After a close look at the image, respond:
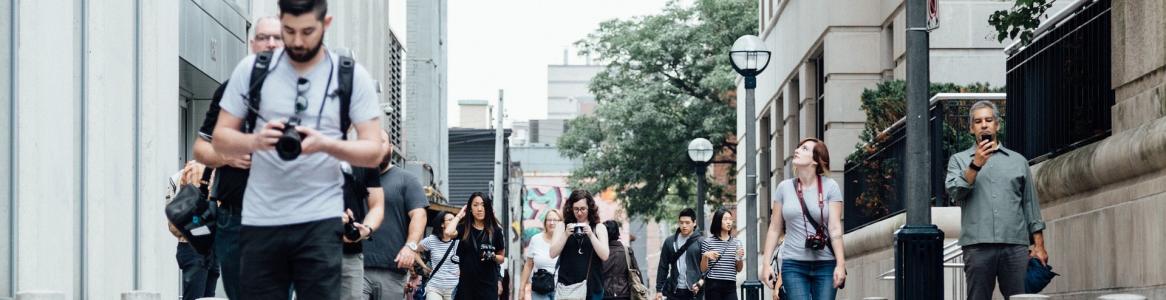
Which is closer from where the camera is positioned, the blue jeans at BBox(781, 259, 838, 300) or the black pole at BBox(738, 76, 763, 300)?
the blue jeans at BBox(781, 259, 838, 300)

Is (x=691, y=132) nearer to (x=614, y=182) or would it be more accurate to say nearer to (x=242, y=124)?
(x=614, y=182)

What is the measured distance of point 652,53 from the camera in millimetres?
56562

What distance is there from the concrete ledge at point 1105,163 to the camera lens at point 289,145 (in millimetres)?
5844

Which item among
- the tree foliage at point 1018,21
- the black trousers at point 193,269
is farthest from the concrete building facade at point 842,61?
the black trousers at point 193,269

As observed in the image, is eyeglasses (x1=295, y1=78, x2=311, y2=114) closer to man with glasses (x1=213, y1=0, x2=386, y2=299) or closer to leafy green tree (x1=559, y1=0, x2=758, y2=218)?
man with glasses (x1=213, y1=0, x2=386, y2=299)

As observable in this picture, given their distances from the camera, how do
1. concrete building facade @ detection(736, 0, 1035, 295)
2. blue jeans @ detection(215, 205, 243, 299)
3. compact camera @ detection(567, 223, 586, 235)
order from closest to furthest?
1. blue jeans @ detection(215, 205, 243, 299)
2. compact camera @ detection(567, 223, 586, 235)
3. concrete building facade @ detection(736, 0, 1035, 295)

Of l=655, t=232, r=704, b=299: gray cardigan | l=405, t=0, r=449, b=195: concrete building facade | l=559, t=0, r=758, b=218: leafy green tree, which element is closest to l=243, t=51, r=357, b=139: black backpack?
l=655, t=232, r=704, b=299: gray cardigan

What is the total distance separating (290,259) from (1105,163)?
21.5 ft

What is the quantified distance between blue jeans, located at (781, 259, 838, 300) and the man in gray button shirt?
1.20 meters

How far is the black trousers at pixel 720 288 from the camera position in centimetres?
2023

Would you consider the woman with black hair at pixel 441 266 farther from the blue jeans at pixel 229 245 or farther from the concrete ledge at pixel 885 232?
the blue jeans at pixel 229 245

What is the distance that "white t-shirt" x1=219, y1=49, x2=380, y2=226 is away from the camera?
6609mm

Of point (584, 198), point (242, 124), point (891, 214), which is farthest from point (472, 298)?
point (242, 124)

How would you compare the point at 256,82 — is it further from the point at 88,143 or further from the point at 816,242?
the point at 88,143
